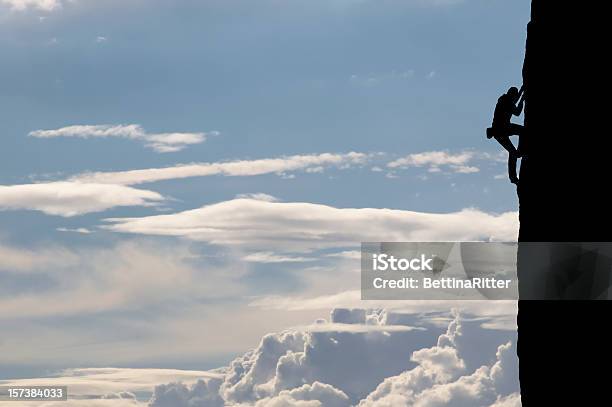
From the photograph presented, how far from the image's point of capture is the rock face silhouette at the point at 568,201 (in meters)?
22.1

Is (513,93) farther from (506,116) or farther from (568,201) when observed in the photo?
(568,201)

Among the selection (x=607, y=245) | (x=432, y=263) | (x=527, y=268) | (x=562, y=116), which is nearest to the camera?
(x=607, y=245)

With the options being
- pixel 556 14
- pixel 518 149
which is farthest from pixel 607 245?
pixel 556 14

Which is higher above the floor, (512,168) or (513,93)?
(513,93)

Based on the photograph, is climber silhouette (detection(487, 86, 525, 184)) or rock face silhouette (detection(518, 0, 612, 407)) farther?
climber silhouette (detection(487, 86, 525, 184))

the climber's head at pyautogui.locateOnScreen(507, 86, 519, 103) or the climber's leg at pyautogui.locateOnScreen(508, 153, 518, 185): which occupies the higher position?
the climber's head at pyautogui.locateOnScreen(507, 86, 519, 103)

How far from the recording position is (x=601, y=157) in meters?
22.3

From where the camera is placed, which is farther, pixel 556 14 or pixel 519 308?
pixel 519 308

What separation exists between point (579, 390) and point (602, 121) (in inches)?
267

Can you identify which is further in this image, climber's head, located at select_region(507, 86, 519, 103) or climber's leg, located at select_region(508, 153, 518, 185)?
climber's leg, located at select_region(508, 153, 518, 185)

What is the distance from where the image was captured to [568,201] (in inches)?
902

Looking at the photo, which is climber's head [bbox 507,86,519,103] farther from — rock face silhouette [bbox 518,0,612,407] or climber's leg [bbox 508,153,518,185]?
climber's leg [bbox 508,153,518,185]

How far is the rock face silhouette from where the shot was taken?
22.1m

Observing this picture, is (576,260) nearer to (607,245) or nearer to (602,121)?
(607,245)
